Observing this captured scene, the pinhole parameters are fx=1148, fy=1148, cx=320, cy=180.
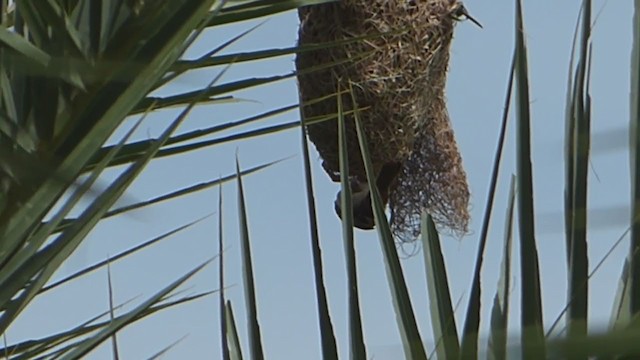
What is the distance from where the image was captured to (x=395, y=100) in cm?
244

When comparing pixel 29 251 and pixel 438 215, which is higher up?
pixel 438 215

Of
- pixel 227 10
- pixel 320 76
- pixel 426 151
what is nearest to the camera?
pixel 227 10

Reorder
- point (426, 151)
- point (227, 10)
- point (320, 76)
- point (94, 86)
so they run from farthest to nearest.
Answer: point (426, 151) → point (320, 76) → point (227, 10) → point (94, 86)

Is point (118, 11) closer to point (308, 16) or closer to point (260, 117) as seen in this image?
point (260, 117)

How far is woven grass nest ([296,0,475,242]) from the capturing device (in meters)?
2.36

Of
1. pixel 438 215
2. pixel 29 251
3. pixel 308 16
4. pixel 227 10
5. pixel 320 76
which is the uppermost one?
pixel 308 16

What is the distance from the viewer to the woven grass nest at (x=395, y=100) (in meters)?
2.36

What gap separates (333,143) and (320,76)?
0.56ft

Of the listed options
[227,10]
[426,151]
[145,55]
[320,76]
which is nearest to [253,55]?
[227,10]

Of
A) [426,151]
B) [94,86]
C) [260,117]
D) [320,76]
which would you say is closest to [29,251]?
[94,86]

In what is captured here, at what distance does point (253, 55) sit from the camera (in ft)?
1.69

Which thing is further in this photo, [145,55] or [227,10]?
[227,10]

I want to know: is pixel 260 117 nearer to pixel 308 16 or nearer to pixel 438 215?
pixel 308 16

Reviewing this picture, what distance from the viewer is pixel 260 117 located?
0.56 metres
